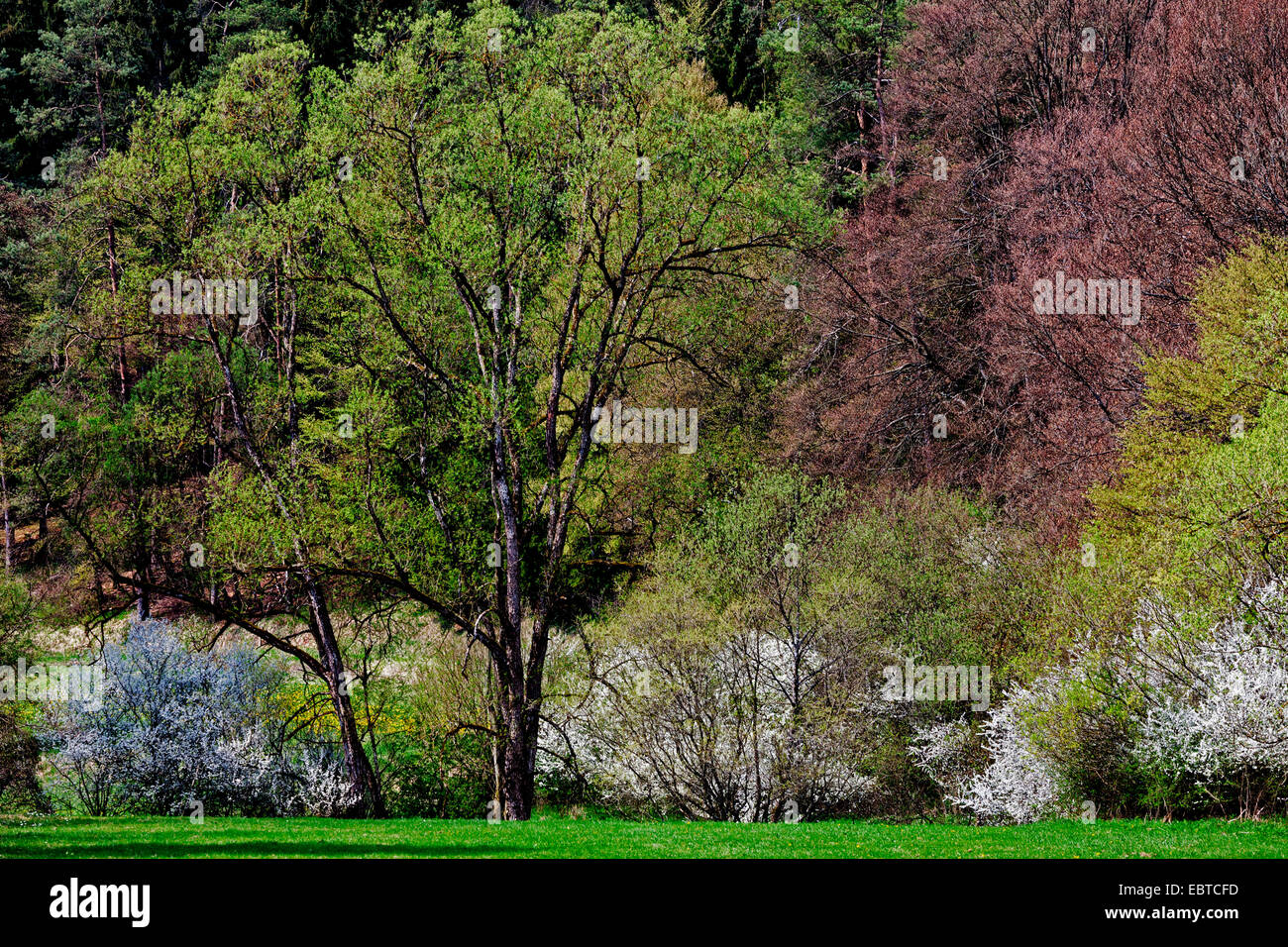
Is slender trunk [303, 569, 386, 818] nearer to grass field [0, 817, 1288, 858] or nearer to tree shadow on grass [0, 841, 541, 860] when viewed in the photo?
grass field [0, 817, 1288, 858]

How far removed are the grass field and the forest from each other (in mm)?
3596

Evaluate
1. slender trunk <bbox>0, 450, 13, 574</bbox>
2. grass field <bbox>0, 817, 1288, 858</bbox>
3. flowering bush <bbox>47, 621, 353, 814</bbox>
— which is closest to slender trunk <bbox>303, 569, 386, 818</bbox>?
flowering bush <bbox>47, 621, 353, 814</bbox>

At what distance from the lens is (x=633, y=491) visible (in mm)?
33969

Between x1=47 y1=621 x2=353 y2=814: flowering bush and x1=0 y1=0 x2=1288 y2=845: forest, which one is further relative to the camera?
x1=47 y1=621 x2=353 y2=814: flowering bush

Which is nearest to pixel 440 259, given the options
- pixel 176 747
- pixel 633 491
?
pixel 633 491

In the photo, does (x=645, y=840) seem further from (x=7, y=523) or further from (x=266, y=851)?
(x=7, y=523)

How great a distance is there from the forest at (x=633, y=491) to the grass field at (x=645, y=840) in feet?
11.8

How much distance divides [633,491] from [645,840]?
1811 cm

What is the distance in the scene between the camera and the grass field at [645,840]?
14.5 meters

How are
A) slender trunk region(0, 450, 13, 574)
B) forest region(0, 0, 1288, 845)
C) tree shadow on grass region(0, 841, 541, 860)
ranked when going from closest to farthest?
tree shadow on grass region(0, 841, 541, 860), forest region(0, 0, 1288, 845), slender trunk region(0, 450, 13, 574)

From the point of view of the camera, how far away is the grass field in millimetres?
14469

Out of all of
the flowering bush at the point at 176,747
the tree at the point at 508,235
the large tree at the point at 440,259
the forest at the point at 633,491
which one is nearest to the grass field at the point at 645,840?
the forest at the point at 633,491
